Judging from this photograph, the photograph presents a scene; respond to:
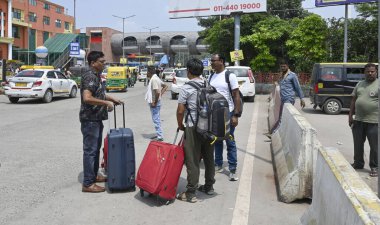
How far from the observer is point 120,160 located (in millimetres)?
5273

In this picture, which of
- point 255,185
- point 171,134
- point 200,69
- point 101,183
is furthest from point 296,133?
point 171,134

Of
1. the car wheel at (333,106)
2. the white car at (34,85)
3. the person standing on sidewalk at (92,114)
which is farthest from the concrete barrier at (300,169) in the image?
the white car at (34,85)

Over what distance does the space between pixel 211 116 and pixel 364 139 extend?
3088mm

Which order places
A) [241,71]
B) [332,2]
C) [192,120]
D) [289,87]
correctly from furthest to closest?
[332,2] → [241,71] → [289,87] → [192,120]

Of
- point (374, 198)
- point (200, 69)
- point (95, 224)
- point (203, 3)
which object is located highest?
point (203, 3)

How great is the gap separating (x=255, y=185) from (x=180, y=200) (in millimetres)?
1231

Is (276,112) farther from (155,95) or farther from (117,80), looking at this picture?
(117,80)

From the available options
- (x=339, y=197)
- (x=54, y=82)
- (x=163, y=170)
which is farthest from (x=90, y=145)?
(x=54, y=82)

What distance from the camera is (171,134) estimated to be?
408 inches

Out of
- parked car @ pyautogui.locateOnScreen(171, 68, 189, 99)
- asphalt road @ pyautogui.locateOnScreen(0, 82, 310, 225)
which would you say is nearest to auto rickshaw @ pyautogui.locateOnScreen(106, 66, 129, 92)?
parked car @ pyautogui.locateOnScreen(171, 68, 189, 99)

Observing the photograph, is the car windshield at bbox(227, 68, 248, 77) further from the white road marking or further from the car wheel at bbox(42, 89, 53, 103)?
the white road marking

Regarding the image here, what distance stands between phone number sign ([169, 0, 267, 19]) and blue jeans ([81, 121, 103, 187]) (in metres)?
23.0

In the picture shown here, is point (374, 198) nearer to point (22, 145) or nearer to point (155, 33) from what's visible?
point (22, 145)

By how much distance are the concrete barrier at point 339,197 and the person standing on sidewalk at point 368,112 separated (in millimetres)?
2716
